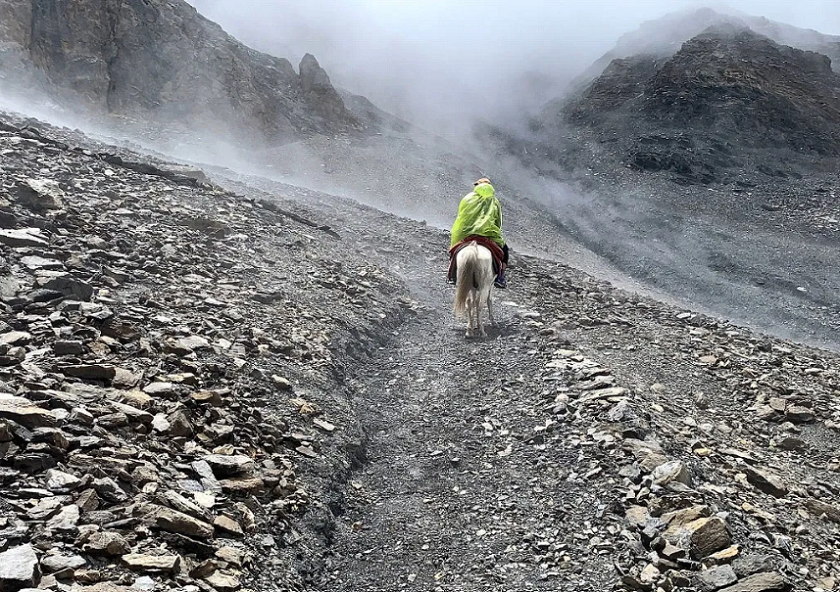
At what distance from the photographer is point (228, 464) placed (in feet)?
17.7

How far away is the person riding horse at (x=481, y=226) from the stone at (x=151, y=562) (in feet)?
25.3

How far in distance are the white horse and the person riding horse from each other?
0.31 metres

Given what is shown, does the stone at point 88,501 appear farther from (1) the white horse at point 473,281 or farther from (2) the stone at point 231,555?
(1) the white horse at point 473,281

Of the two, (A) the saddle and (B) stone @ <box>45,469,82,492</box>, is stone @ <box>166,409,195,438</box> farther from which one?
(A) the saddle

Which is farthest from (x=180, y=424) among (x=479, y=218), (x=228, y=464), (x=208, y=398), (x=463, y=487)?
(x=479, y=218)

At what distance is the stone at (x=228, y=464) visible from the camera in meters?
5.36

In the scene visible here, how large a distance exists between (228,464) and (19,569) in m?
2.03

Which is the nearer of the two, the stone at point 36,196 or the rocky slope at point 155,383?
the rocky slope at point 155,383

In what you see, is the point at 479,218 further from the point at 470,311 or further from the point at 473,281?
the point at 470,311

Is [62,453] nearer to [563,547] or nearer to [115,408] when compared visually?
A: [115,408]

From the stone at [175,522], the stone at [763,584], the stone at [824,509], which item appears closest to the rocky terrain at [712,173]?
the stone at [824,509]

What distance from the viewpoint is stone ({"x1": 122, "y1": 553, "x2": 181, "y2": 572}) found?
3.90m

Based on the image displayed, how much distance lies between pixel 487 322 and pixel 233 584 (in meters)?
7.81

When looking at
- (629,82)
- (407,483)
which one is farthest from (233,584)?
(629,82)
